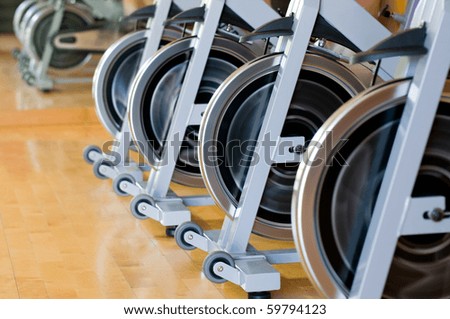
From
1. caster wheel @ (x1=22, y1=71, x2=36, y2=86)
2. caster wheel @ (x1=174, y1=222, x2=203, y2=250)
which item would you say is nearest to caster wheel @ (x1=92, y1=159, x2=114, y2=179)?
caster wheel @ (x1=174, y1=222, x2=203, y2=250)

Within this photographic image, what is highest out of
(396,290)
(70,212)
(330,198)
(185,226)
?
(330,198)

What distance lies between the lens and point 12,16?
22.7 feet

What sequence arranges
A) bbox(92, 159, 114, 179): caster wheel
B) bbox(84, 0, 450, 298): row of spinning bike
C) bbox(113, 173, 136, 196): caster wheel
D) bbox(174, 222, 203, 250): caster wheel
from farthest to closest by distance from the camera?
bbox(92, 159, 114, 179): caster wheel → bbox(113, 173, 136, 196): caster wheel → bbox(174, 222, 203, 250): caster wheel → bbox(84, 0, 450, 298): row of spinning bike

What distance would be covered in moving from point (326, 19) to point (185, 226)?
0.88 meters

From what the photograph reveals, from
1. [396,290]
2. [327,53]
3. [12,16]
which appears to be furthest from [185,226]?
[12,16]

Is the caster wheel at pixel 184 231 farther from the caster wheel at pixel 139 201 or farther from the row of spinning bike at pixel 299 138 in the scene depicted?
the caster wheel at pixel 139 201

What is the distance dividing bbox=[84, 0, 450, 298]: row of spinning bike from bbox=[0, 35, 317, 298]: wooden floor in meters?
0.11

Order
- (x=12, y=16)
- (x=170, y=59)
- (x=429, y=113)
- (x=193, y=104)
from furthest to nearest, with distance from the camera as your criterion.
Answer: (x=12, y=16), (x=170, y=59), (x=193, y=104), (x=429, y=113)

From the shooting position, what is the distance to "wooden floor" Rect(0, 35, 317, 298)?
2904 millimetres

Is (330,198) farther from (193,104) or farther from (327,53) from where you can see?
(193,104)

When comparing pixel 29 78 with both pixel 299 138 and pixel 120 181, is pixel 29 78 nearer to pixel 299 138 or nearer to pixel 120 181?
pixel 120 181

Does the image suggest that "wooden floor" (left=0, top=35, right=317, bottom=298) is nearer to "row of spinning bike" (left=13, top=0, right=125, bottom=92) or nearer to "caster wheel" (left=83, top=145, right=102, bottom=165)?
"caster wheel" (left=83, top=145, right=102, bottom=165)
